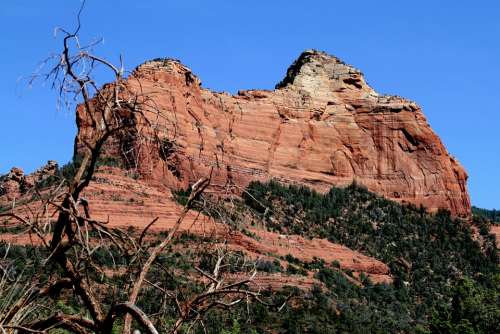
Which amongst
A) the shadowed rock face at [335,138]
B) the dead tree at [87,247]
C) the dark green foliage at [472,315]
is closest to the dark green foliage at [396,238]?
the shadowed rock face at [335,138]

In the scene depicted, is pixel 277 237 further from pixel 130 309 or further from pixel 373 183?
pixel 130 309

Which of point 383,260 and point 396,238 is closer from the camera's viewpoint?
point 383,260

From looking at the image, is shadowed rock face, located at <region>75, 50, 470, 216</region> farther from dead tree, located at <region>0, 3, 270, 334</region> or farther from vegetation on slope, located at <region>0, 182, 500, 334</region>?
dead tree, located at <region>0, 3, 270, 334</region>

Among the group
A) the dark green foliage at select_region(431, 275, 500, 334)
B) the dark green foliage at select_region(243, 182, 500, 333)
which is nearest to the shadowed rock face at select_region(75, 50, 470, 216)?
the dark green foliage at select_region(243, 182, 500, 333)

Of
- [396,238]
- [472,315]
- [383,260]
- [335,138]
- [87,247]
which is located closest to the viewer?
[87,247]

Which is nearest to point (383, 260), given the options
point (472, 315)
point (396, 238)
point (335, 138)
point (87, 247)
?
point (396, 238)

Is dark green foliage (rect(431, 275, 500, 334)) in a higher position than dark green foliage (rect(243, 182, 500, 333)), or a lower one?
lower

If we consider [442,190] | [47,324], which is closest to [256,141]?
[442,190]

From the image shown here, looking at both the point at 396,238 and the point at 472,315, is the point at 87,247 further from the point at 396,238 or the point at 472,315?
the point at 396,238

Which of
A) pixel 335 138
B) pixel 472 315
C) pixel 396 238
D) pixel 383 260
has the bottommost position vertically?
pixel 472 315

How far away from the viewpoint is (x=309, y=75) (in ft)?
355

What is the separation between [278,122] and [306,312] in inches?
1816

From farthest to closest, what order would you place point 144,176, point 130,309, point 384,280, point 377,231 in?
point 377,231
point 384,280
point 144,176
point 130,309

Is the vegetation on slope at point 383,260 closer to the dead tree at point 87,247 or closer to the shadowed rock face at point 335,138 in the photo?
the shadowed rock face at point 335,138
